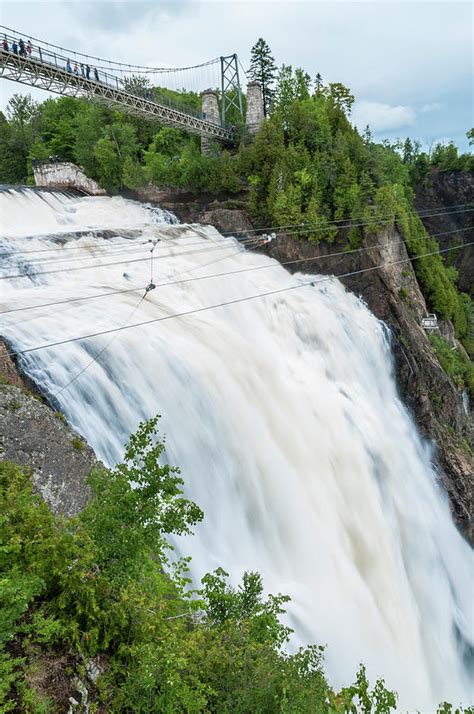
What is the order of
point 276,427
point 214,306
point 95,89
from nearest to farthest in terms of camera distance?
point 276,427 → point 214,306 → point 95,89

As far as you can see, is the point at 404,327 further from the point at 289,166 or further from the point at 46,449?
the point at 46,449

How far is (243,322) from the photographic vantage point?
19391 millimetres

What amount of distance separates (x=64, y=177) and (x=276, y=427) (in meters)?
23.6

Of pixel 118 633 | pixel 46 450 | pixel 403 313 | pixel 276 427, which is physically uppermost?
pixel 403 313

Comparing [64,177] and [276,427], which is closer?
[276,427]

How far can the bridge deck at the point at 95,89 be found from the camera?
20.3 m

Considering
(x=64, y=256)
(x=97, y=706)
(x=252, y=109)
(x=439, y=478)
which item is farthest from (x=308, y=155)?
(x=97, y=706)

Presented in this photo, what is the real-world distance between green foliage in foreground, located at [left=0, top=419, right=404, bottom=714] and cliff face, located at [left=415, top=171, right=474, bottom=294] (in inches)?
1895

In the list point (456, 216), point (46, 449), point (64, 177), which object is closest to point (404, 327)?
point (46, 449)

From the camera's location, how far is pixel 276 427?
586 inches

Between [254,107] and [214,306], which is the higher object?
[254,107]

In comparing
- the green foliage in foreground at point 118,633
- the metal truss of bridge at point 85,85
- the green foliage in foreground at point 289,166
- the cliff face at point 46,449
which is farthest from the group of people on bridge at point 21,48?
the green foliage in foreground at point 118,633

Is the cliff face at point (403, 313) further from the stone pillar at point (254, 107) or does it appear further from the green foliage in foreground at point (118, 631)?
the green foliage in foreground at point (118, 631)

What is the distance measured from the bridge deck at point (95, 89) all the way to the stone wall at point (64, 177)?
5.03m
